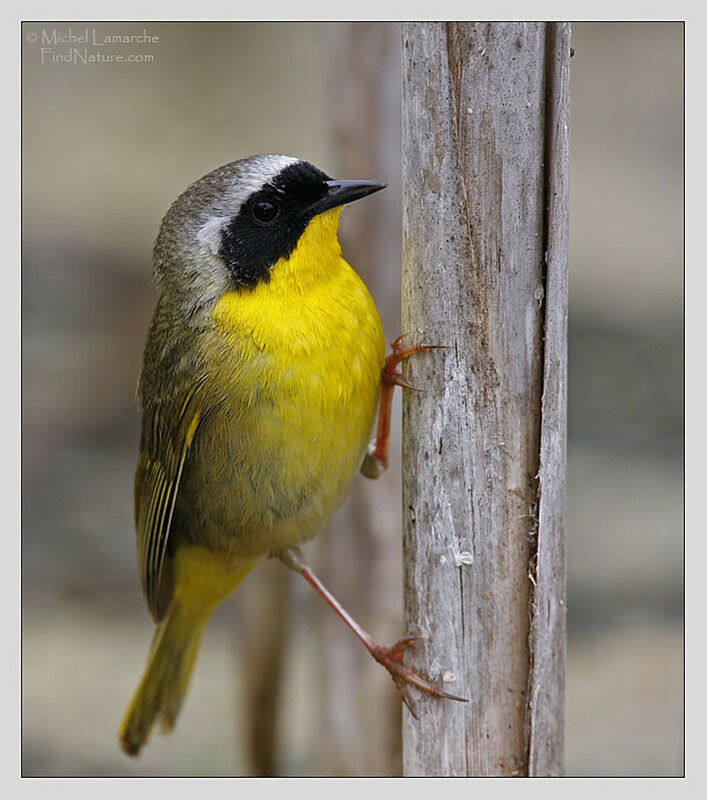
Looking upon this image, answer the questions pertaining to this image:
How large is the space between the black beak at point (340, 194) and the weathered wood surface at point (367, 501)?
5.61 ft

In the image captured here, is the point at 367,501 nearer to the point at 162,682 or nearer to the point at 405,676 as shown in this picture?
the point at 162,682

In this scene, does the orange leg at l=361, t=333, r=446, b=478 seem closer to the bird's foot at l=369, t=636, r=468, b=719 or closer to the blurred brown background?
the bird's foot at l=369, t=636, r=468, b=719

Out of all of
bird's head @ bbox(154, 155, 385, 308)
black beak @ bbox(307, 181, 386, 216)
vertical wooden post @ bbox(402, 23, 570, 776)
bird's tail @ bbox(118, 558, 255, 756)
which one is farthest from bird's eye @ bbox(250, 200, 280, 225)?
bird's tail @ bbox(118, 558, 255, 756)

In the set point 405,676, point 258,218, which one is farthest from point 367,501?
point 258,218

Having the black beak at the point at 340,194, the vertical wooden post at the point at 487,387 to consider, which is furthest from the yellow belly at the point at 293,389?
the vertical wooden post at the point at 487,387

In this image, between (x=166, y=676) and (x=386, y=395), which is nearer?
(x=386, y=395)

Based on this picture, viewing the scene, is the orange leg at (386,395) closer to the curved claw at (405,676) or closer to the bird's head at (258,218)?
the bird's head at (258,218)

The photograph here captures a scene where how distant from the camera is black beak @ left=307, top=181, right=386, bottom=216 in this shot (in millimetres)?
2830

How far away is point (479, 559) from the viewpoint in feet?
8.46

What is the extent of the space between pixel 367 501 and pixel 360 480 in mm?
130

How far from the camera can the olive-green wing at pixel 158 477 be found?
3.03m

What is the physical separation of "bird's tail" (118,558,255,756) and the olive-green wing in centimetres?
28

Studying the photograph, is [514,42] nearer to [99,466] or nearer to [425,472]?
[425,472]

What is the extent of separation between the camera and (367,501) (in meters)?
4.69
